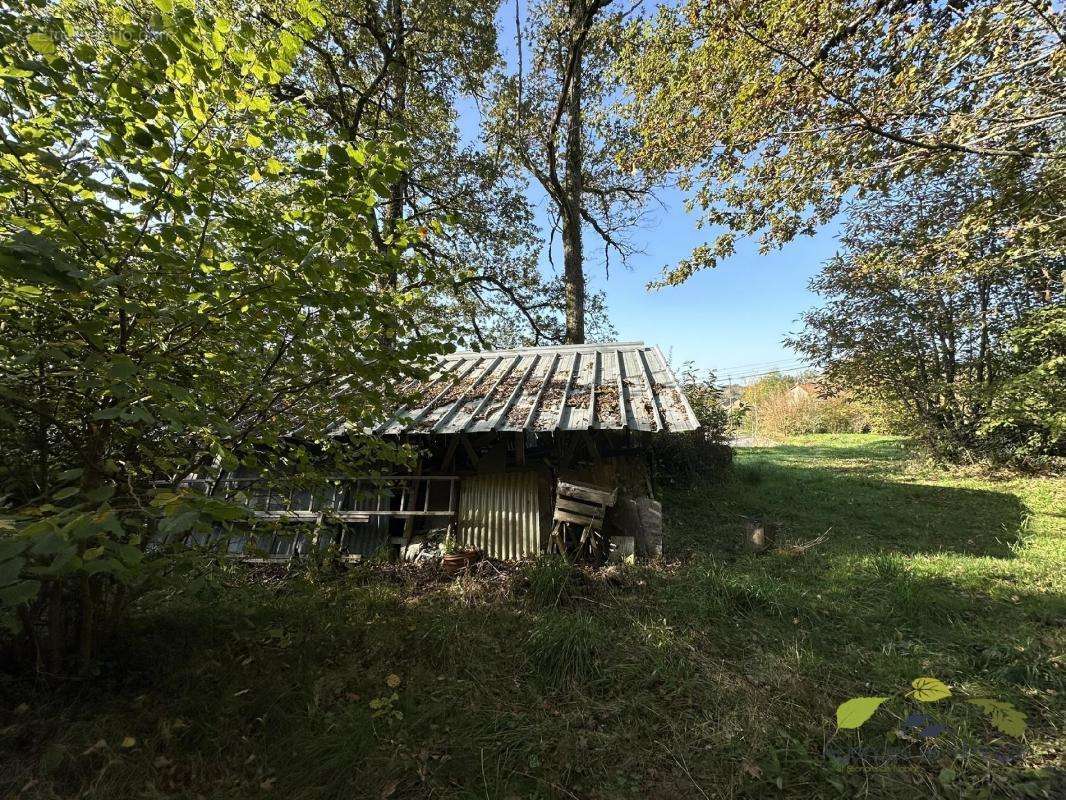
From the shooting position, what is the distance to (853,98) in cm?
532

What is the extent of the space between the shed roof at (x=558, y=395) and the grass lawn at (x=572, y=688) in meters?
1.90

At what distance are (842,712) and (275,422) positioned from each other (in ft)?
11.8

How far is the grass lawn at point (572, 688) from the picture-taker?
247 cm

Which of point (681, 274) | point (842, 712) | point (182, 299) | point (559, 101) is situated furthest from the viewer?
point (559, 101)

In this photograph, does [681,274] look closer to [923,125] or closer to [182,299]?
[923,125]

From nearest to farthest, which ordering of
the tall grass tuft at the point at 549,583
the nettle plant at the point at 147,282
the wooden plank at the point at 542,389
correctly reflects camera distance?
the nettle plant at the point at 147,282, the tall grass tuft at the point at 549,583, the wooden plank at the point at 542,389

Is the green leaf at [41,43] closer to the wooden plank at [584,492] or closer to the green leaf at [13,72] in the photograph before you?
the green leaf at [13,72]

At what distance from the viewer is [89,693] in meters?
2.84

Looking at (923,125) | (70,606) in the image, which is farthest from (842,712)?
(923,125)

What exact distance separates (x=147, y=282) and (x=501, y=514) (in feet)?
15.8

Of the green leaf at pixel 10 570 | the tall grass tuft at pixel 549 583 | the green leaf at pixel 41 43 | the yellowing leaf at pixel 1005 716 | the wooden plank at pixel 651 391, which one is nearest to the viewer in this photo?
the green leaf at pixel 10 570

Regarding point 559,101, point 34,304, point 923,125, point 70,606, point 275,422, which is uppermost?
point 559,101

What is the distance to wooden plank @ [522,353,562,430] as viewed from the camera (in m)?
5.39

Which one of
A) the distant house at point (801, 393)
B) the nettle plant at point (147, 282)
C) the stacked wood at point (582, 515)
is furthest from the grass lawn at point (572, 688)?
the distant house at point (801, 393)
